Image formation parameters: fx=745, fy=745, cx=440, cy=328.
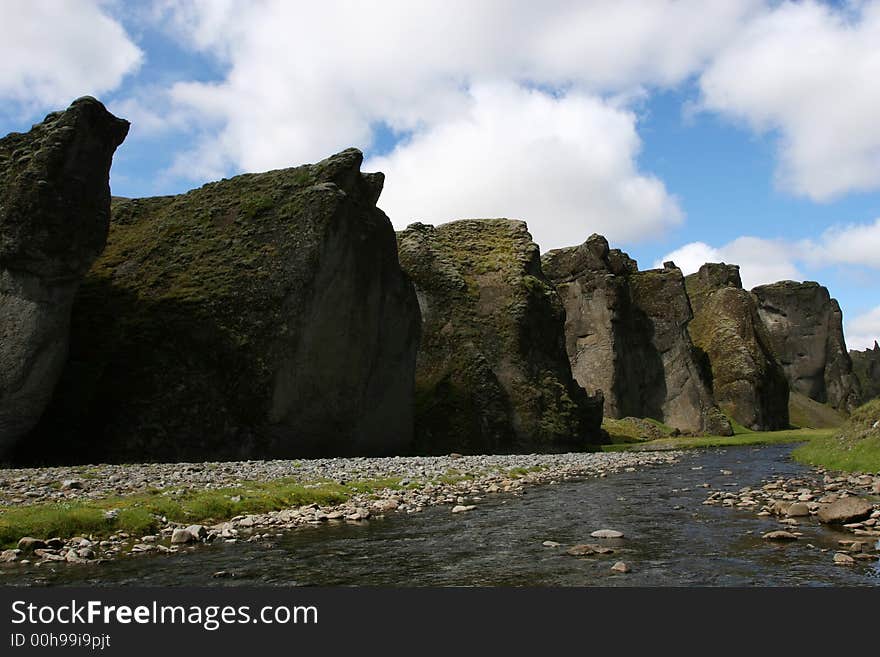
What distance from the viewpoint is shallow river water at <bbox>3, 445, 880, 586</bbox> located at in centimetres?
1222

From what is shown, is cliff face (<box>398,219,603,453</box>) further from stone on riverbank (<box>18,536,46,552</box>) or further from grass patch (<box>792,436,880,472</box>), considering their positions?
stone on riverbank (<box>18,536,46,552</box>)

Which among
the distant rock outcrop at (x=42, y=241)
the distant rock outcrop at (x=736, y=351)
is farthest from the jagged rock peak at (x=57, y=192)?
the distant rock outcrop at (x=736, y=351)

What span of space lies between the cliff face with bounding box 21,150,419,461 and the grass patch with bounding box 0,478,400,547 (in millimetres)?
12459

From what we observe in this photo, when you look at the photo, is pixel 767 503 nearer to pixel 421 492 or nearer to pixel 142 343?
pixel 421 492

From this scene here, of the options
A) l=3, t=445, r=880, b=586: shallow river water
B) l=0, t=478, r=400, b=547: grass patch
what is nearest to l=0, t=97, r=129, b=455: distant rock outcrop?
l=0, t=478, r=400, b=547: grass patch

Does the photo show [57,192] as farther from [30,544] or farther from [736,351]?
[736,351]

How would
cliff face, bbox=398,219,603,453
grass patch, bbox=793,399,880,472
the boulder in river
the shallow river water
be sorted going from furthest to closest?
cliff face, bbox=398,219,603,453
grass patch, bbox=793,399,880,472
the boulder in river
the shallow river water

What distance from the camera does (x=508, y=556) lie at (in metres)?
14.3

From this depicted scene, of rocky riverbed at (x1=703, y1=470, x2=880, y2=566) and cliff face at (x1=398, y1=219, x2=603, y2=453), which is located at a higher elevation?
cliff face at (x1=398, y1=219, x2=603, y2=453)

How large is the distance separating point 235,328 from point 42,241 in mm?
9886

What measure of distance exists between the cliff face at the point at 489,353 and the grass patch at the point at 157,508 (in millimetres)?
29177

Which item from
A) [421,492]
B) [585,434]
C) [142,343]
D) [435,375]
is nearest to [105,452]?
[142,343]

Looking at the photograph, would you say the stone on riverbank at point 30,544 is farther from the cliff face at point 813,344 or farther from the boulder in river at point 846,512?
the cliff face at point 813,344

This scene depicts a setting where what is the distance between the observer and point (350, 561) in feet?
46.2
